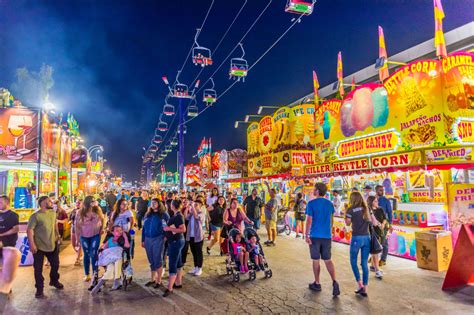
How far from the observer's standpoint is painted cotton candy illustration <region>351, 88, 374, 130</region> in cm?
1354

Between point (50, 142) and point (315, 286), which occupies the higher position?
point (50, 142)

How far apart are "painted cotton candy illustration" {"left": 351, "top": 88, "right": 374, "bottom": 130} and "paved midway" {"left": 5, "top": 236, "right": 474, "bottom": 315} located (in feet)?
23.3

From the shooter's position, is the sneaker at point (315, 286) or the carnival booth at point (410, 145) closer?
the sneaker at point (315, 286)

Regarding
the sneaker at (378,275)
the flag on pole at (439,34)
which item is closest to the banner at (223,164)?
the flag on pole at (439,34)

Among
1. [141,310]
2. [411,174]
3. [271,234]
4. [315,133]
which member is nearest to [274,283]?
[141,310]

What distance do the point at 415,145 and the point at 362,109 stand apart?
119 inches

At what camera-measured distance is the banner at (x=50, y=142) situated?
459 inches

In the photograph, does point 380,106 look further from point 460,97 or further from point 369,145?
point 460,97

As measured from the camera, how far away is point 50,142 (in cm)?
1320

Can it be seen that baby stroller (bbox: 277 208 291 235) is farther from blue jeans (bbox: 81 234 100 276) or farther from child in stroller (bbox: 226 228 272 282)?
blue jeans (bbox: 81 234 100 276)

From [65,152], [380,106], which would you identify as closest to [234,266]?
[380,106]

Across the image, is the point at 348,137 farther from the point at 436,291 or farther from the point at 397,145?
the point at 436,291

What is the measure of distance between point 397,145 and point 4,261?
38.6 ft

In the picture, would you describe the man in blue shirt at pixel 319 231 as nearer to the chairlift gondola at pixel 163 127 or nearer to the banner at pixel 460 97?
the banner at pixel 460 97
